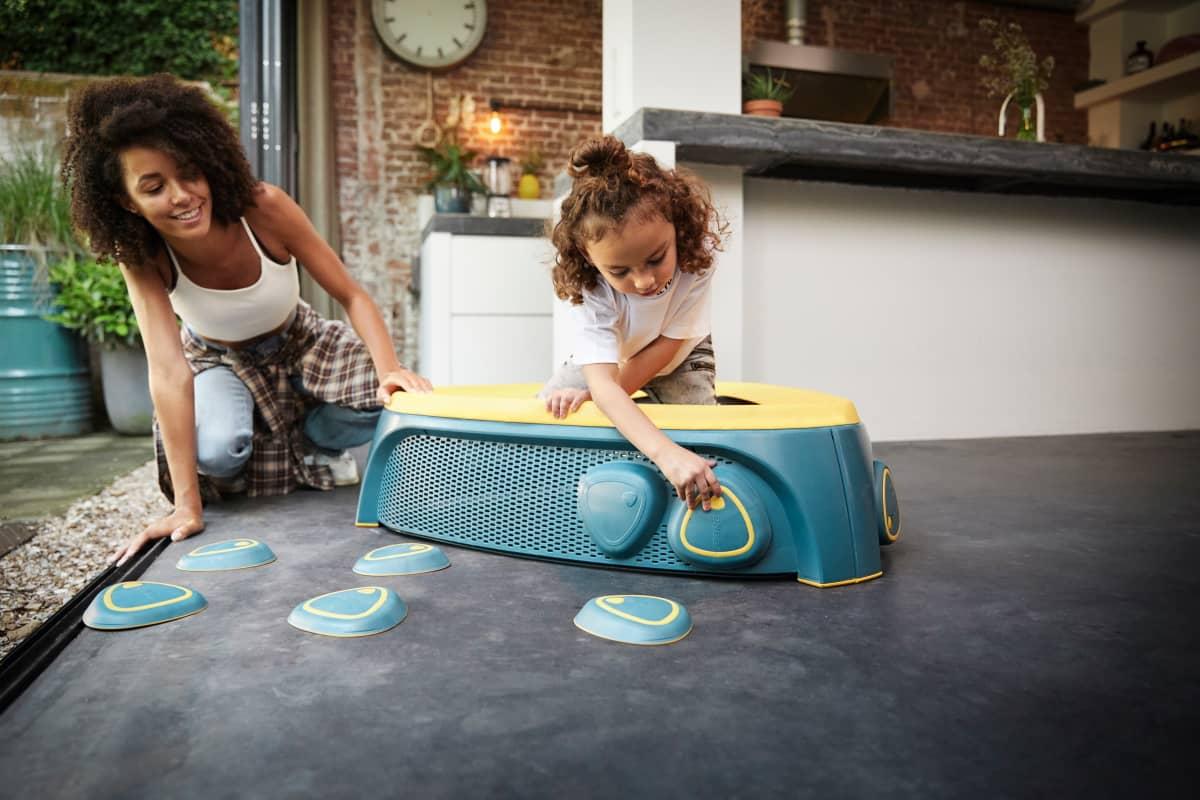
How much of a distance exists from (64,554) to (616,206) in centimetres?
116

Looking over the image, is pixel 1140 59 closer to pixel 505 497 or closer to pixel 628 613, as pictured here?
pixel 505 497

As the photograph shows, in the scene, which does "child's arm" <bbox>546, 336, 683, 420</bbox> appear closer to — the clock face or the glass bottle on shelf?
the clock face

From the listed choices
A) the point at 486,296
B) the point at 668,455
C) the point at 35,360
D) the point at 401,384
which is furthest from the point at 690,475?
the point at 486,296

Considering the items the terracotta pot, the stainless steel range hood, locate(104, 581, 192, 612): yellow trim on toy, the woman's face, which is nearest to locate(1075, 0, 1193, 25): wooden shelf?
the stainless steel range hood

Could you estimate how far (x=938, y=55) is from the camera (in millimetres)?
5742

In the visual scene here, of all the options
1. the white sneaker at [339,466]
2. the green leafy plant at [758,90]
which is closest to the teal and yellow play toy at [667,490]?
the white sneaker at [339,466]

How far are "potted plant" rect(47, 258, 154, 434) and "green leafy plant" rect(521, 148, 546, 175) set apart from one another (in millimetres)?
2427

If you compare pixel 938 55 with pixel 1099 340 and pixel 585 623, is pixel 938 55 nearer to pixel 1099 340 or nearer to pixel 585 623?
pixel 1099 340

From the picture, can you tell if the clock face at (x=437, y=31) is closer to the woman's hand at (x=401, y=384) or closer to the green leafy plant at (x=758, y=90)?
the green leafy plant at (x=758, y=90)

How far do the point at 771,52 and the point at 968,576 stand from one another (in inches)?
156

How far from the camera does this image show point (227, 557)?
1278mm

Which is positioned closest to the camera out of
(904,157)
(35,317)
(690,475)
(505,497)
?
(690,475)

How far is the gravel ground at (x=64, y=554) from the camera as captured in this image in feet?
3.90

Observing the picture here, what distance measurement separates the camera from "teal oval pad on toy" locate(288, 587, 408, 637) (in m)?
0.98
